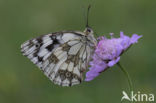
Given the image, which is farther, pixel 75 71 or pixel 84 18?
pixel 84 18

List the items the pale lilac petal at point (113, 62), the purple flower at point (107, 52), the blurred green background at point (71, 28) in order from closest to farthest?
1. the pale lilac petal at point (113, 62)
2. the purple flower at point (107, 52)
3. the blurred green background at point (71, 28)

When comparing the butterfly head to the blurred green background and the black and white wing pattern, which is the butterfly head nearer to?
the black and white wing pattern

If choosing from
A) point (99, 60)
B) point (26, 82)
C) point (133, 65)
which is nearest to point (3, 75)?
point (26, 82)

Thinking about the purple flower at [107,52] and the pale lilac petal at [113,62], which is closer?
the pale lilac petal at [113,62]

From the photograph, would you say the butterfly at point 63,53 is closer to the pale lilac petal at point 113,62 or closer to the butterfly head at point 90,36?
the butterfly head at point 90,36

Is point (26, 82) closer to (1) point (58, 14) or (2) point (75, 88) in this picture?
(2) point (75, 88)

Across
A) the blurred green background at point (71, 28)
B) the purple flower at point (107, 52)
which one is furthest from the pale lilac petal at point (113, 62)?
the blurred green background at point (71, 28)

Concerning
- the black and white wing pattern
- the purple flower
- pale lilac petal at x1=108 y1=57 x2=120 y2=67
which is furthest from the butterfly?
pale lilac petal at x1=108 y1=57 x2=120 y2=67

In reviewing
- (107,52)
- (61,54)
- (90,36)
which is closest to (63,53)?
(61,54)
